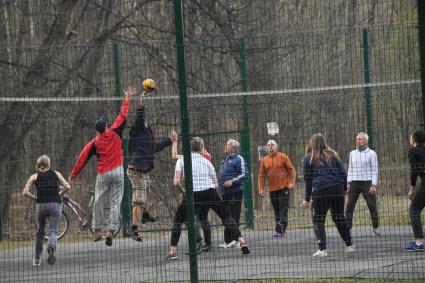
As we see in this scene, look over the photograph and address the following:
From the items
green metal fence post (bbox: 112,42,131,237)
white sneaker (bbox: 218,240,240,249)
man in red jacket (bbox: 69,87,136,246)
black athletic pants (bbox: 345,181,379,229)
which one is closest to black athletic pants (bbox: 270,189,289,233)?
white sneaker (bbox: 218,240,240,249)

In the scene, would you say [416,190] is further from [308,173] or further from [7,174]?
[7,174]

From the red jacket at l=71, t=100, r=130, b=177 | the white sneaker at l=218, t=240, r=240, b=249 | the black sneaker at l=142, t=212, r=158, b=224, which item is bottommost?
the white sneaker at l=218, t=240, r=240, b=249

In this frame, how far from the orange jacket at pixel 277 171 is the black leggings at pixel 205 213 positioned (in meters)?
2.13

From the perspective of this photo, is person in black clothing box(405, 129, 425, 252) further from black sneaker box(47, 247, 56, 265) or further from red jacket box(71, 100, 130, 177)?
black sneaker box(47, 247, 56, 265)

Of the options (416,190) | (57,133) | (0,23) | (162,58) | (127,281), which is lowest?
(127,281)

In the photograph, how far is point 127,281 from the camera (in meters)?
11.0

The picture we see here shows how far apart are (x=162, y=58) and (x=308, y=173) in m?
3.48

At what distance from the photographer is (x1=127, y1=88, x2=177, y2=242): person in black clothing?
461 inches

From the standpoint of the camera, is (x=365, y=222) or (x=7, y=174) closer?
(x=365, y=222)

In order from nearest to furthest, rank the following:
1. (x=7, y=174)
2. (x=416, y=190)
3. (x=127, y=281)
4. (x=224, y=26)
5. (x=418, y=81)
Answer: (x=418, y=81) → (x=127, y=281) → (x=416, y=190) → (x=7, y=174) → (x=224, y=26)

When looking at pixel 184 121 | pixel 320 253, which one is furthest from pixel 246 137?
pixel 184 121

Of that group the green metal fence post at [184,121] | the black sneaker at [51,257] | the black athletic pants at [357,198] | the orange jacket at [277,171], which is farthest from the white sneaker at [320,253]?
the black sneaker at [51,257]

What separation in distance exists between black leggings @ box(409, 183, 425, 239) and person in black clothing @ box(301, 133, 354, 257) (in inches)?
33.6

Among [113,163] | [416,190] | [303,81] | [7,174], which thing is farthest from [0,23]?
[416,190]
